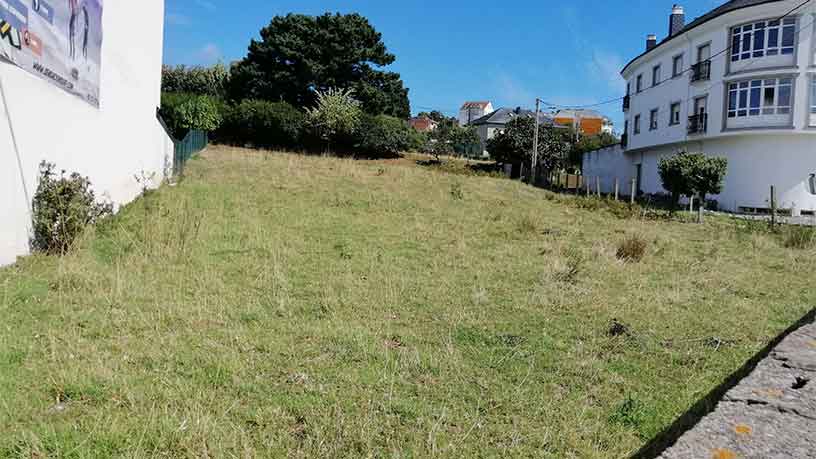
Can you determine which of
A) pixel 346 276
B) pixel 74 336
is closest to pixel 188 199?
pixel 346 276

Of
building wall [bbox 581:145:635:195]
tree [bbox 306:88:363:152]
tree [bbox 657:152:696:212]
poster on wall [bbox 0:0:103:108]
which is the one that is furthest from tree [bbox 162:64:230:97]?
poster on wall [bbox 0:0:103:108]

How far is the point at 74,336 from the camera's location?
4270mm

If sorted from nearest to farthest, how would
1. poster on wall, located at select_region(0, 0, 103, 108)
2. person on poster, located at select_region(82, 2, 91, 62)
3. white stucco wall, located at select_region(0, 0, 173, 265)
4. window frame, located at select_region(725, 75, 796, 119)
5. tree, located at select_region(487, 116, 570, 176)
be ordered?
poster on wall, located at select_region(0, 0, 103, 108)
white stucco wall, located at select_region(0, 0, 173, 265)
person on poster, located at select_region(82, 2, 91, 62)
window frame, located at select_region(725, 75, 796, 119)
tree, located at select_region(487, 116, 570, 176)

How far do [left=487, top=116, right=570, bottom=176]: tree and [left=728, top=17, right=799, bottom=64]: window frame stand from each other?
11.3 meters

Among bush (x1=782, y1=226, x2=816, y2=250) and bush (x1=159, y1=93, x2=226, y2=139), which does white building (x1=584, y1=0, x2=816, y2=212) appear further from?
bush (x1=159, y1=93, x2=226, y2=139)

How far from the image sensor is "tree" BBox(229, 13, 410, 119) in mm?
39000

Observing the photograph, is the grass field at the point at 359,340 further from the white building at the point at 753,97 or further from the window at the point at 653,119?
the window at the point at 653,119

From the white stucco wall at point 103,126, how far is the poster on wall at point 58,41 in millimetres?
198

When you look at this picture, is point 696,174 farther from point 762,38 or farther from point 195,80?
point 195,80

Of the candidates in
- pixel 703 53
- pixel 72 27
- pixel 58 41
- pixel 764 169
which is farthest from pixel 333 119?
pixel 58 41

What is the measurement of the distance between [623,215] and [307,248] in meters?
12.9

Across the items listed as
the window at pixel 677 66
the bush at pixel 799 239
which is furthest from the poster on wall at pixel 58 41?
the window at pixel 677 66

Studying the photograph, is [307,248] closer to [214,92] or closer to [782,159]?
[782,159]

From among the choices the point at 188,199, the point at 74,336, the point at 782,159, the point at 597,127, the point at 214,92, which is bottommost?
the point at 74,336
